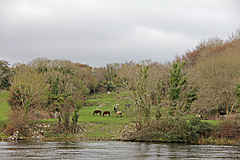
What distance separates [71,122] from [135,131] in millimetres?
10485

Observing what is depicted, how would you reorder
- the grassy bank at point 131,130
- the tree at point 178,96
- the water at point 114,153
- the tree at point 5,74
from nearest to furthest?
the water at point 114,153
the grassy bank at point 131,130
the tree at point 178,96
the tree at point 5,74

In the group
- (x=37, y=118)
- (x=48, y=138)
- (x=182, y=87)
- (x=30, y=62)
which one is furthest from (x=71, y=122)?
(x=30, y=62)

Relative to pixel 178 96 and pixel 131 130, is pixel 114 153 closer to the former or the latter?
pixel 131 130

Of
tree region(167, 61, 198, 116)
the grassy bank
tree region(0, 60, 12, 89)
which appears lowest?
the grassy bank

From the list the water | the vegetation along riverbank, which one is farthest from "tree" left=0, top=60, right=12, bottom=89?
the water

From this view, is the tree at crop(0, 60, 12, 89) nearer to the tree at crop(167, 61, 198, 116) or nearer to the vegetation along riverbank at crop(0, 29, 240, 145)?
the vegetation along riverbank at crop(0, 29, 240, 145)

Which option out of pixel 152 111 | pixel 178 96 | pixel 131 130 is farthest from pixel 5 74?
pixel 178 96

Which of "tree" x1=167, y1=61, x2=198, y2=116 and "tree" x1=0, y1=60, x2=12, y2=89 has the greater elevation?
"tree" x1=0, y1=60, x2=12, y2=89

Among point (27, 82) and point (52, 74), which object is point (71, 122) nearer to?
point (27, 82)

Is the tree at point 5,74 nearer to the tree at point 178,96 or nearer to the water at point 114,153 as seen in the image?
the tree at point 178,96

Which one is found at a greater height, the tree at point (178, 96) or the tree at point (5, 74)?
the tree at point (5, 74)

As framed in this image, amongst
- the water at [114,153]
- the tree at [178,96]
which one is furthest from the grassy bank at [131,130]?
the water at [114,153]

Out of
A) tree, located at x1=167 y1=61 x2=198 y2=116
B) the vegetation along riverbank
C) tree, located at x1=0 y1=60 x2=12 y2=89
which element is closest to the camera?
the vegetation along riverbank

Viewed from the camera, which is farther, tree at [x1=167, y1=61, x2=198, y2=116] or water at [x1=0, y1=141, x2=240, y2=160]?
tree at [x1=167, y1=61, x2=198, y2=116]
